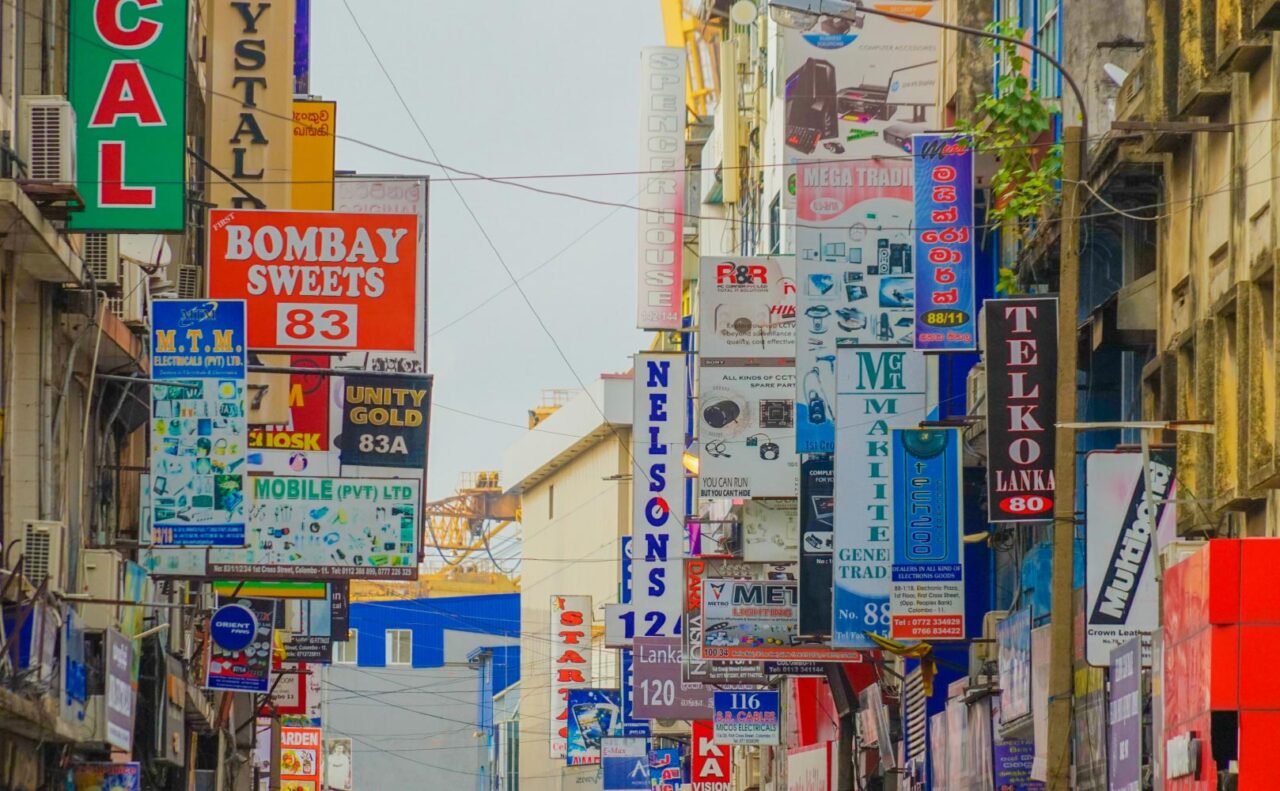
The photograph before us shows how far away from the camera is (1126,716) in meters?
20.5

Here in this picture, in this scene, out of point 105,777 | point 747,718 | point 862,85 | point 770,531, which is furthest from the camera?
point 747,718

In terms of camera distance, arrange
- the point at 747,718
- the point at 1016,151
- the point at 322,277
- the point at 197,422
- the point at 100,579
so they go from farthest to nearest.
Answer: the point at 747,718 → the point at 322,277 → the point at 1016,151 → the point at 197,422 → the point at 100,579

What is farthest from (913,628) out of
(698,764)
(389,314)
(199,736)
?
(698,764)

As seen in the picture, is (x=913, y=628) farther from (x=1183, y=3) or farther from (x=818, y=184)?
(x=1183, y=3)

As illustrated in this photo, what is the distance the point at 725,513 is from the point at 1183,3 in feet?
116

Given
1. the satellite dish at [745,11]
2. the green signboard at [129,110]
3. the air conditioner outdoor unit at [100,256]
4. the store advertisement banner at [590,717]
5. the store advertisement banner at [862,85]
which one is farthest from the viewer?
the store advertisement banner at [590,717]

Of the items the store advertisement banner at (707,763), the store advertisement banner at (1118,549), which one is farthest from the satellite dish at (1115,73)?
the store advertisement banner at (707,763)

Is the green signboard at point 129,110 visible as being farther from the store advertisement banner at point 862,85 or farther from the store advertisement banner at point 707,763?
the store advertisement banner at point 707,763

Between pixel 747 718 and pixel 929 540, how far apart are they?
→ 1907 cm

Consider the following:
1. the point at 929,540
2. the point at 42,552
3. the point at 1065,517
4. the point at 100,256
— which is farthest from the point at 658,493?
the point at 1065,517

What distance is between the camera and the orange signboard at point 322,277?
28.2 m

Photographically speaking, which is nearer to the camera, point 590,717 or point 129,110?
point 129,110

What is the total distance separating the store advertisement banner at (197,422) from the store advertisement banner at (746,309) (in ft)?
43.8

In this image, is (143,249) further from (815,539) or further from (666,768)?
(666,768)
